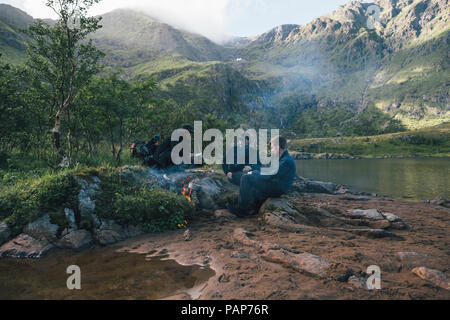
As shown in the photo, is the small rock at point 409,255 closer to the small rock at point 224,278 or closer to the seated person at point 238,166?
the small rock at point 224,278

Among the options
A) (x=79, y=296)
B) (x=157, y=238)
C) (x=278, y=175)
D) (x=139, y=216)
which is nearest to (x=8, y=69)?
(x=139, y=216)

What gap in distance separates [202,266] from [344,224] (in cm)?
561

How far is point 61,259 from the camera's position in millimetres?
5727

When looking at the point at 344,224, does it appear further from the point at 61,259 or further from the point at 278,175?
the point at 61,259

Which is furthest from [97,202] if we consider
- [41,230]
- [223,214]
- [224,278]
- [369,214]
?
[369,214]

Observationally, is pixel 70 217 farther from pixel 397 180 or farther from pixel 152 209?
pixel 397 180

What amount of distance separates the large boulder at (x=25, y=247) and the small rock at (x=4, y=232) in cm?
23

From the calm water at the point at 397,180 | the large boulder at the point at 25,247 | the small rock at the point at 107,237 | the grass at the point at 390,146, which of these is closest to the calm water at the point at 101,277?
the large boulder at the point at 25,247

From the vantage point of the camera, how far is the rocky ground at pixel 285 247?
160 inches

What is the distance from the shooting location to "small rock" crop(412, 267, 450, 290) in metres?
4.00

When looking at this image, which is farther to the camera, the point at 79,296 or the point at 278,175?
the point at 278,175

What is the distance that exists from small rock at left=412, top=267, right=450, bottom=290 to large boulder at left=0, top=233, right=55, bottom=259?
28.1 feet

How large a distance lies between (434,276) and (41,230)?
9266 millimetres

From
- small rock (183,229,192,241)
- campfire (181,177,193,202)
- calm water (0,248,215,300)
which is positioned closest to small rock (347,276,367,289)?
calm water (0,248,215,300)
